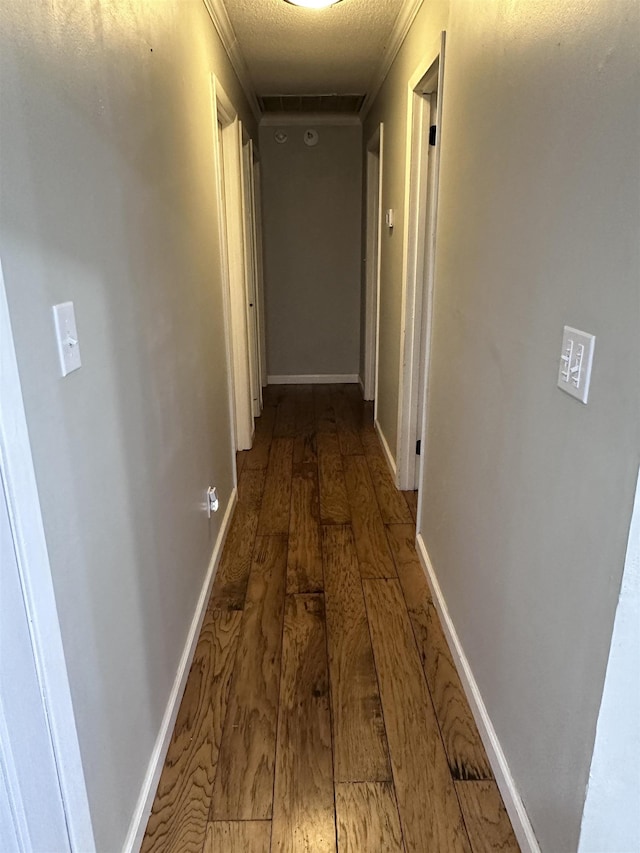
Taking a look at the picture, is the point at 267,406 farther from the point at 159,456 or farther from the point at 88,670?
the point at 88,670

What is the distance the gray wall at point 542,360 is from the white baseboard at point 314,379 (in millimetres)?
3752

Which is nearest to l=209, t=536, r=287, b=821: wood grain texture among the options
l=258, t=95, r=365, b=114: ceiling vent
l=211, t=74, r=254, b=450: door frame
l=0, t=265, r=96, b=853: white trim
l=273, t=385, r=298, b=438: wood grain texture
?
l=0, t=265, r=96, b=853: white trim

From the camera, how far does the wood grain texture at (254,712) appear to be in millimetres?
1535

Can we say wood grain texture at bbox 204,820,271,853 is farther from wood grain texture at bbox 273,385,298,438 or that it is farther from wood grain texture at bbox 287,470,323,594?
wood grain texture at bbox 273,385,298,438

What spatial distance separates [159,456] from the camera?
1660 millimetres

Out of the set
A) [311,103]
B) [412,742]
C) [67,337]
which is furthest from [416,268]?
[311,103]

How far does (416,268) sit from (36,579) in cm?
245

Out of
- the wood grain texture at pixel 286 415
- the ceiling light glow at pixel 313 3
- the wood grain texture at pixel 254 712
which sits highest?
the ceiling light glow at pixel 313 3

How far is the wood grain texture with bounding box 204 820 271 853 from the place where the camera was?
1.41 m

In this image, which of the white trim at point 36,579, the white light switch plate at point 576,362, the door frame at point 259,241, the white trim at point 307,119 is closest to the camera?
the white trim at point 36,579

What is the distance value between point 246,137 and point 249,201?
402mm

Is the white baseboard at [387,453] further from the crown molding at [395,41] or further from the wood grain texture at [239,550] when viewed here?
the crown molding at [395,41]

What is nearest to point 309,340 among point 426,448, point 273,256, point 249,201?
point 273,256

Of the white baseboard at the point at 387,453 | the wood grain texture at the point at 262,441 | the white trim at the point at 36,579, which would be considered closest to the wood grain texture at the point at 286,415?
the wood grain texture at the point at 262,441
